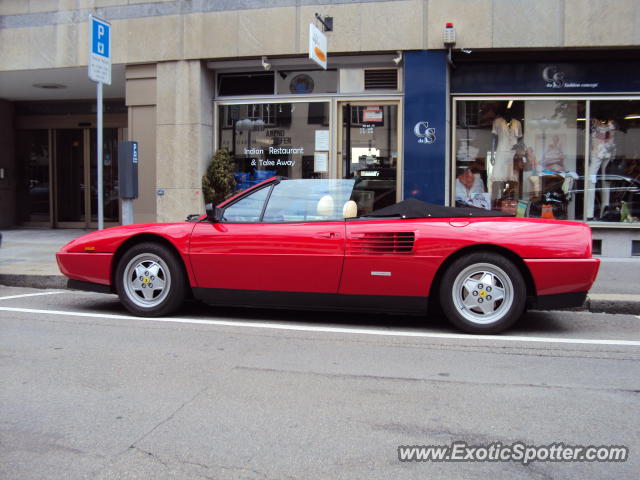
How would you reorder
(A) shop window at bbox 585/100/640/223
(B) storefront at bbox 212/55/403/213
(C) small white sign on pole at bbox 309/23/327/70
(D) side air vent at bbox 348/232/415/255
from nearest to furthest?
(D) side air vent at bbox 348/232/415/255, (C) small white sign on pole at bbox 309/23/327/70, (A) shop window at bbox 585/100/640/223, (B) storefront at bbox 212/55/403/213

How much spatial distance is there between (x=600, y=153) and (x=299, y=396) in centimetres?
943

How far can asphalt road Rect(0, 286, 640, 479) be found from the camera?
298 cm

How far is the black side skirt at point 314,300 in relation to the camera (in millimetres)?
5633

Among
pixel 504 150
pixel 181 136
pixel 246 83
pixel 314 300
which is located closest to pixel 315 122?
pixel 246 83

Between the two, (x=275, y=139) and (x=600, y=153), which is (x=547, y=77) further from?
(x=275, y=139)

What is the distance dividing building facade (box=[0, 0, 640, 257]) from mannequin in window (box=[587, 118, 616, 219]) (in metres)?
0.02

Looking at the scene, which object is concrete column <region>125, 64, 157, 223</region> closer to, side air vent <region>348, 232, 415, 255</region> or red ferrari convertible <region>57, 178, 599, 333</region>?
red ferrari convertible <region>57, 178, 599, 333</region>

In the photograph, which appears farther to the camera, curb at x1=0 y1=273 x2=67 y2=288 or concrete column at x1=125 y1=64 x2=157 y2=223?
concrete column at x1=125 y1=64 x2=157 y2=223

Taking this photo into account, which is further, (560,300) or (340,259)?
(340,259)

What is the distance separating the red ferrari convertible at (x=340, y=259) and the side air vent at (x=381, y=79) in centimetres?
580

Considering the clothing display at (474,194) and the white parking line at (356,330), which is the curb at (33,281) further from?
the clothing display at (474,194)

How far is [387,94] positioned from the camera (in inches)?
452

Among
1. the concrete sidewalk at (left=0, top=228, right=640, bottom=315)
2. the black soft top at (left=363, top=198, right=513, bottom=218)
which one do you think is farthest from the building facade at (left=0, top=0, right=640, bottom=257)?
the black soft top at (left=363, top=198, right=513, bottom=218)

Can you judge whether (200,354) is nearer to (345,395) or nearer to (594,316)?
(345,395)
